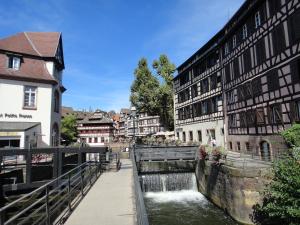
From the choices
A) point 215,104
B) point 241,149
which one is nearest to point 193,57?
point 215,104

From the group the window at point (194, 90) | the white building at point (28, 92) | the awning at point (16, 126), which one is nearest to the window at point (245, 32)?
the window at point (194, 90)

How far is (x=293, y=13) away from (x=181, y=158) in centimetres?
1434

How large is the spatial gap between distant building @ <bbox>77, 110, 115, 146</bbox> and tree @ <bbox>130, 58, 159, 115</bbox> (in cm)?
3521

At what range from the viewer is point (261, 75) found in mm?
21297

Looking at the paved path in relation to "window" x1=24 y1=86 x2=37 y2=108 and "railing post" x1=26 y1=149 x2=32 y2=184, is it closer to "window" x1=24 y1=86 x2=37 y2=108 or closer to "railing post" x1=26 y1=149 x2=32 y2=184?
"railing post" x1=26 y1=149 x2=32 y2=184

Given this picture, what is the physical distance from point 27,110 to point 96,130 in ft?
189

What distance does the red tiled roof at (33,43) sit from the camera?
1066 inches

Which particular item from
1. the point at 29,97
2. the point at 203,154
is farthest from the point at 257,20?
the point at 29,97

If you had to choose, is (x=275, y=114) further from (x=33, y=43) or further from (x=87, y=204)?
(x=33, y=43)

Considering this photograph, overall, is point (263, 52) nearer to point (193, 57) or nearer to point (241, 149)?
point (241, 149)

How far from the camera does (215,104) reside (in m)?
31.1

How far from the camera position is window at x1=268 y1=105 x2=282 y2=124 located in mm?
19172

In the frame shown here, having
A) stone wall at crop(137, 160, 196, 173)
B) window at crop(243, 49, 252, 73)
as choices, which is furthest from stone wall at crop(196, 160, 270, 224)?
window at crop(243, 49, 252, 73)

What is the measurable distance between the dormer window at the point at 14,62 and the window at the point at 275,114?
73.6 ft
